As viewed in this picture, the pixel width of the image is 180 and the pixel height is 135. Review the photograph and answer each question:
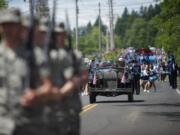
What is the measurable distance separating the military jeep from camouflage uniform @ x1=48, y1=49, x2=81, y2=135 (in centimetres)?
2412

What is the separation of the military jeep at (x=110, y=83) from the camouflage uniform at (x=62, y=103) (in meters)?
24.1

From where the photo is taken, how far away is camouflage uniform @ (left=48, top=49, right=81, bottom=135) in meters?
6.74

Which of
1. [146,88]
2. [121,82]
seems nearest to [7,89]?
[121,82]

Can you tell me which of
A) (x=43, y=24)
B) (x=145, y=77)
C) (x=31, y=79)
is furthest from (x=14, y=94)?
(x=145, y=77)

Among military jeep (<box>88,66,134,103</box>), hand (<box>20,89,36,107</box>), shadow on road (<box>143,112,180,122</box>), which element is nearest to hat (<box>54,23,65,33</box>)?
hand (<box>20,89,36,107</box>)

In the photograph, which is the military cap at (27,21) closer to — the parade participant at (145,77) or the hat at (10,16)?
the hat at (10,16)

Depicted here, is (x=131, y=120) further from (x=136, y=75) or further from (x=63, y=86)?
(x=136, y=75)

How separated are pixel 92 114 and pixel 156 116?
89.6 inches

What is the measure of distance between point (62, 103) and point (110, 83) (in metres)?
24.7

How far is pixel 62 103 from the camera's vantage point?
270 inches

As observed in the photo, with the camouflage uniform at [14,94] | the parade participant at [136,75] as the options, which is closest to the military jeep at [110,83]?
the parade participant at [136,75]

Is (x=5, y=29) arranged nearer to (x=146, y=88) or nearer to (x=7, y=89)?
(x=7, y=89)

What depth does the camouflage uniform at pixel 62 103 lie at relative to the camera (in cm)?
674

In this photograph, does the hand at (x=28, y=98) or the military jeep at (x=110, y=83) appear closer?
the hand at (x=28, y=98)
